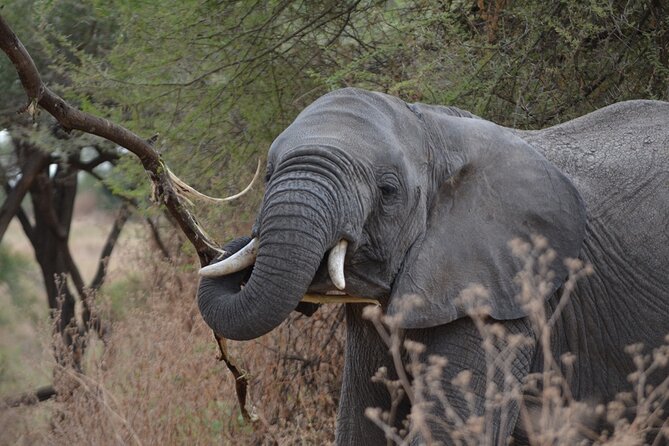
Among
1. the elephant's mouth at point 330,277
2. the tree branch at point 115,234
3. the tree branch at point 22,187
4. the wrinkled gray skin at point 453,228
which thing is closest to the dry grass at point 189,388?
the wrinkled gray skin at point 453,228

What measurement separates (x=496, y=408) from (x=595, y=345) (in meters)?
→ 0.63

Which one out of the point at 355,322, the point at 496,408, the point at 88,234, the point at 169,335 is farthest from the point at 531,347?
the point at 88,234

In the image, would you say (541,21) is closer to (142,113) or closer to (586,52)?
(586,52)

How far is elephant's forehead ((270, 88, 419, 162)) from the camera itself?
416 cm

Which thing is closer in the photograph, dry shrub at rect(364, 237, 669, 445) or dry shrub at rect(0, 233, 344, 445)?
dry shrub at rect(364, 237, 669, 445)

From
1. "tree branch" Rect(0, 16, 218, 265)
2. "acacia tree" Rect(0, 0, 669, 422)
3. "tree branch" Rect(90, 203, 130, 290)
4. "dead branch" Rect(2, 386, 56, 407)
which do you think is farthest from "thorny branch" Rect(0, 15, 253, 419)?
"tree branch" Rect(90, 203, 130, 290)

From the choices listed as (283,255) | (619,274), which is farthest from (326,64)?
(283,255)

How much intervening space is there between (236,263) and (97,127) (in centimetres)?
71

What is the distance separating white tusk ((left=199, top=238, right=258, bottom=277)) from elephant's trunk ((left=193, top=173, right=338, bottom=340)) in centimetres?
12

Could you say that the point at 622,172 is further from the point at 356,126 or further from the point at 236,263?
the point at 236,263

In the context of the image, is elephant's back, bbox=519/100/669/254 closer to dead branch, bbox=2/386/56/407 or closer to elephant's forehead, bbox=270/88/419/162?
elephant's forehead, bbox=270/88/419/162

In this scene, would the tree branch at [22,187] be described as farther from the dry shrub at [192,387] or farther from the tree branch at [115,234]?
the dry shrub at [192,387]

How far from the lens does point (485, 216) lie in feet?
14.7

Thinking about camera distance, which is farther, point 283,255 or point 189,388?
point 189,388
